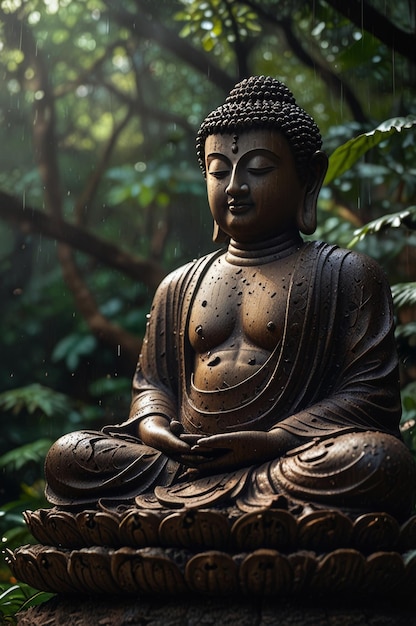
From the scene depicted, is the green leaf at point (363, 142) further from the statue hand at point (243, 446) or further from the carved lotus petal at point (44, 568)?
the carved lotus petal at point (44, 568)

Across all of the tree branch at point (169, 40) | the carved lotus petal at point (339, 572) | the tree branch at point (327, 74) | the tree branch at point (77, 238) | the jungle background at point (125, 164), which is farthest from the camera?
the tree branch at point (169, 40)

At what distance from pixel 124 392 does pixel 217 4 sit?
142 inches

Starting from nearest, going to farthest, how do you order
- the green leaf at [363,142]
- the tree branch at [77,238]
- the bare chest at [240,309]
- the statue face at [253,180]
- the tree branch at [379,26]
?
1. the bare chest at [240,309]
2. the statue face at [253,180]
3. the green leaf at [363,142]
4. the tree branch at [379,26]
5. the tree branch at [77,238]

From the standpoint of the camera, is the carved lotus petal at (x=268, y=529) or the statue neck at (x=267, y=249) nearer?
the carved lotus petal at (x=268, y=529)

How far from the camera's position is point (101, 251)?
879 cm

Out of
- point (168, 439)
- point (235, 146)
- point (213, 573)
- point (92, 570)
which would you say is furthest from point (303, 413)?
point (235, 146)

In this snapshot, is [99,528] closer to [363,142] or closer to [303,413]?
[303,413]

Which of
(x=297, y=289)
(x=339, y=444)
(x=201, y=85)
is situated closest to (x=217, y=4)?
(x=201, y=85)

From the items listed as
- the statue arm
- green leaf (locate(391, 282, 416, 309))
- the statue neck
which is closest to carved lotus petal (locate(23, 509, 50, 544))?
the statue arm

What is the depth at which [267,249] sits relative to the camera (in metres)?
4.91

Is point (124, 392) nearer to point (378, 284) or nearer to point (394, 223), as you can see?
point (394, 223)

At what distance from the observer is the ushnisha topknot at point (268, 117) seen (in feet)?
15.7

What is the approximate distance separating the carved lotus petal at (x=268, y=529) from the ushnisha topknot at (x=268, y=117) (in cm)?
179

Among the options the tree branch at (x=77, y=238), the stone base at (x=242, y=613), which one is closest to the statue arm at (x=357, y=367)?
the stone base at (x=242, y=613)
